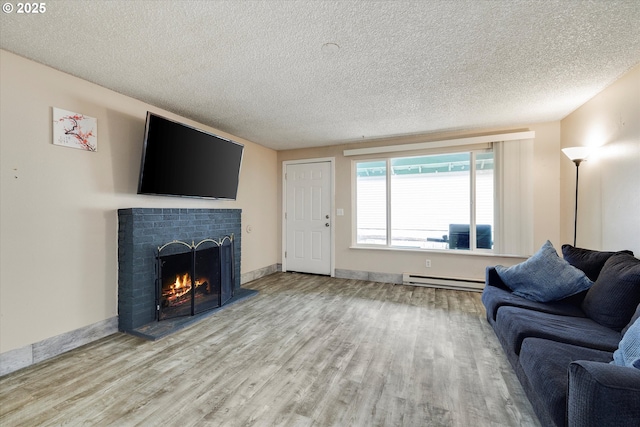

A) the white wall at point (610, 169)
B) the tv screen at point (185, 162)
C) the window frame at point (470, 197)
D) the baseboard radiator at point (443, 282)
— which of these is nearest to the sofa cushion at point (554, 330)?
the white wall at point (610, 169)

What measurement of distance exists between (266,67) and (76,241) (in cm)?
229

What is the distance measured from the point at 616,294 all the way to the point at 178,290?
154 inches

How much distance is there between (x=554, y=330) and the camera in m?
1.78

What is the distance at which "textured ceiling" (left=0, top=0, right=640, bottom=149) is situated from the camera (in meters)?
1.62

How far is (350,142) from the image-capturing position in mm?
4766

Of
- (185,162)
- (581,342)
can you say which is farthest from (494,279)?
(185,162)

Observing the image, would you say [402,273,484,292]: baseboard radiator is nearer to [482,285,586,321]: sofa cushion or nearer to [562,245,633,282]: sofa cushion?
[482,285,586,321]: sofa cushion

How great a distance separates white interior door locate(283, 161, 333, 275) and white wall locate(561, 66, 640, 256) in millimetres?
3394

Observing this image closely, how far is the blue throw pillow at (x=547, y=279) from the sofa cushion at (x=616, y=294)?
0.12m

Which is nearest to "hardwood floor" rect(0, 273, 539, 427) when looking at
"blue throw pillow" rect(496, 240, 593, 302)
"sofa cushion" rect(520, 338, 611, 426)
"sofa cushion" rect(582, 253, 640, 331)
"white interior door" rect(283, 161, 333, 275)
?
"sofa cushion" rect(520, 338, 611, 426)

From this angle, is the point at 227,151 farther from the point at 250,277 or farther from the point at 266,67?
the point at 250,277

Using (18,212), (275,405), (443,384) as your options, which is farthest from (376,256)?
(18,212)

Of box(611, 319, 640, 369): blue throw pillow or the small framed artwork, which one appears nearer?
box(611, 319, 640, 369): blue throw pillow

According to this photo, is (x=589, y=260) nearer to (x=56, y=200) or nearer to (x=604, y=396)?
(x=604, y=396)
